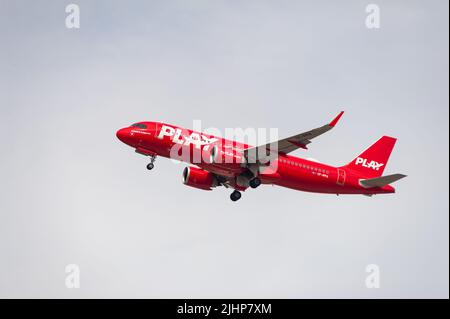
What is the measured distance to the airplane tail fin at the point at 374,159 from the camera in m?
60.7

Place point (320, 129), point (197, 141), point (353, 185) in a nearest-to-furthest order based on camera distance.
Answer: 1. point (320, 129)
2. point (197, 141)
3. point (353, 185)

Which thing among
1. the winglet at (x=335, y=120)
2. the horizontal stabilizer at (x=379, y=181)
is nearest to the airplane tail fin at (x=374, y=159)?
the horizontal stabilizer at (x=379, y=181)

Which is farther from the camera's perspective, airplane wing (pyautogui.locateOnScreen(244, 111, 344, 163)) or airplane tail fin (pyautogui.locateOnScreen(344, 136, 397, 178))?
airplane tail fin (pyautogui.locateOnScreen(344, 136, 397, 178))

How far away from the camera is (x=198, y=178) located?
59.7 metres

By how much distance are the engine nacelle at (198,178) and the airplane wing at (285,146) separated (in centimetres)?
552

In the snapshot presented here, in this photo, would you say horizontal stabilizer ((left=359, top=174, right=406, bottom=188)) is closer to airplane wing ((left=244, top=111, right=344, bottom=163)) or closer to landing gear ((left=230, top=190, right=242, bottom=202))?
airplane wing ((left=244, top=111, right=344, bottom=163))

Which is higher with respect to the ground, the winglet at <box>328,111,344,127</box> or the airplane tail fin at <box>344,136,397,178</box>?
the winglet at <box>328,111,344,127</box>

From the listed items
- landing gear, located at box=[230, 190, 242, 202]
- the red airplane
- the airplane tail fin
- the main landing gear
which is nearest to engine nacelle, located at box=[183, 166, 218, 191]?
the red airplane

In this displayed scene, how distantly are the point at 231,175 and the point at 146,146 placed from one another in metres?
7.30

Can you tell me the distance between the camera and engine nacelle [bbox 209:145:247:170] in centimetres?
5447

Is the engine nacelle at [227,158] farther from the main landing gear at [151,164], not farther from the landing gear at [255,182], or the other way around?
the main landing gear at [151,164]

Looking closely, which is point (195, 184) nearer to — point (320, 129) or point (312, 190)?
point (312, 190)

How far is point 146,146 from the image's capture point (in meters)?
54.9
